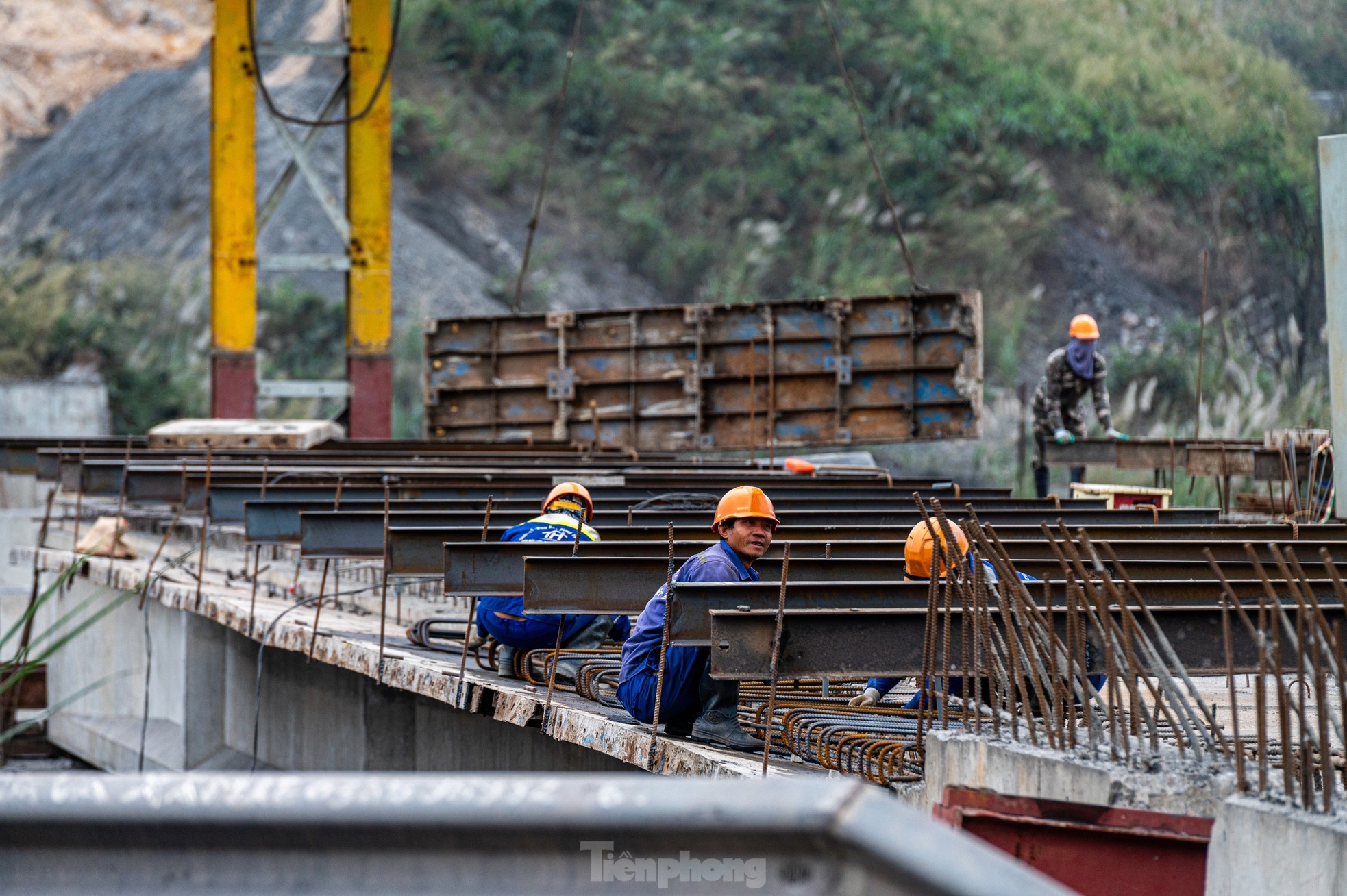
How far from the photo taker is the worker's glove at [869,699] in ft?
22.6

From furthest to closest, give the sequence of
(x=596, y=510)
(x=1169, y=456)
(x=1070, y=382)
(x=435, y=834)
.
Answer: (x=1070, y=382)
(x=1169, y=456)
(x=596, y=510)
(x=435, y=834)

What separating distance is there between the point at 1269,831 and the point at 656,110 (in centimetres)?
3799

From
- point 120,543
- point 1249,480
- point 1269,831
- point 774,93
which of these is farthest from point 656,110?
point 1269,831

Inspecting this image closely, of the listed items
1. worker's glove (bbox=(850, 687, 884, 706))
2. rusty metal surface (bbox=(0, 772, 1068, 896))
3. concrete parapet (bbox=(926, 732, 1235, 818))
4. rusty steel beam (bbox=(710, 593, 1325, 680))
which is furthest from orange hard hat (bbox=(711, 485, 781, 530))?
rusty metal surface (bbox=(0, 772, 1068, 896))

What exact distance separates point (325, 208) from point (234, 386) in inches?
94.9

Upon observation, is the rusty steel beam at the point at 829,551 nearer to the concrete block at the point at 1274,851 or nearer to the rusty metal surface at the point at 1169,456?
the concrete block at the point at 1274,851

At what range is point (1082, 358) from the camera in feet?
47.4

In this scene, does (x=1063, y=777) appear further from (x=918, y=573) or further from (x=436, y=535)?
(x=436, y=535)

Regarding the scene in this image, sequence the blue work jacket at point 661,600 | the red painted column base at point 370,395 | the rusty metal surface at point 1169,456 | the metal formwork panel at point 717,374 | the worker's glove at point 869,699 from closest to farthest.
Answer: the blue work jacket at point 661,600
the worker's glove at point 869,699
the rusty metal surface at point 1169,456
the metal formwork panel at point 717,374
the red painted column base at point 370,395

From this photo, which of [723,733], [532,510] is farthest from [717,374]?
[723,733]

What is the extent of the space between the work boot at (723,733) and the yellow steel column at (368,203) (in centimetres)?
1342

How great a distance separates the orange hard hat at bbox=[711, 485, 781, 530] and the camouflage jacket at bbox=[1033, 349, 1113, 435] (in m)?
8.60

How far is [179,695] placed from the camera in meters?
12.1

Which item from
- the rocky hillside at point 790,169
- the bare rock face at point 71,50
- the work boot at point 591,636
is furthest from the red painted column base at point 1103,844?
the bare rock face at point 71,50
